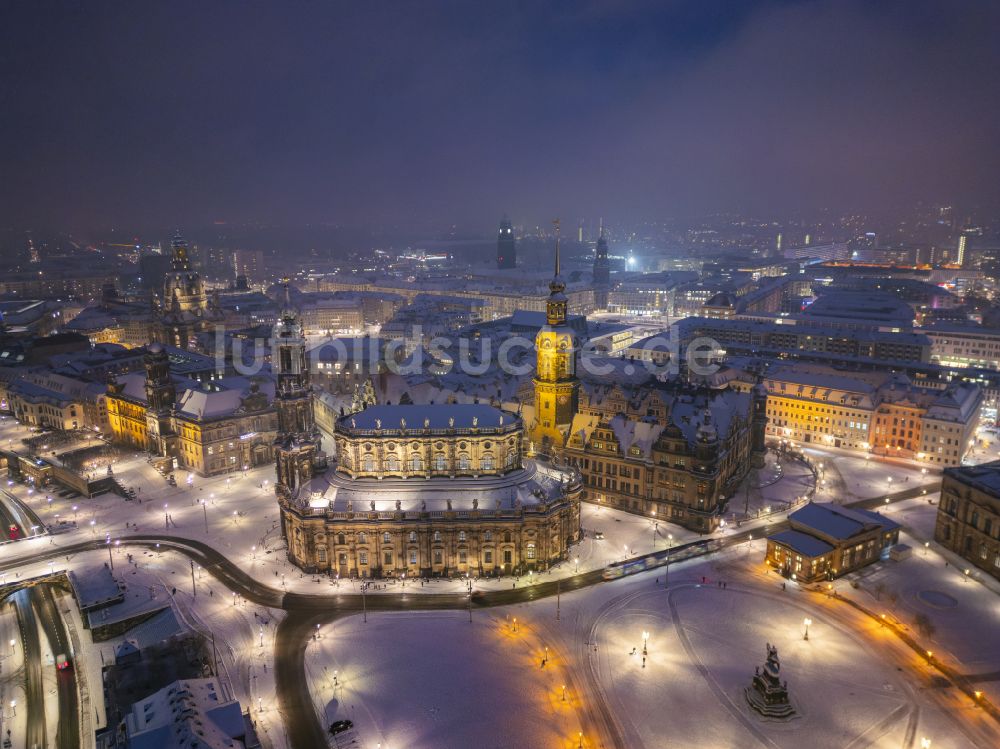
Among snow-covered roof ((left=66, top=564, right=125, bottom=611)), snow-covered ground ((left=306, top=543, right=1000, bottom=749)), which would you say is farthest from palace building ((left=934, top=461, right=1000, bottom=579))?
snow-covered roof ((left=66, top=564, right=125, bottom=611))

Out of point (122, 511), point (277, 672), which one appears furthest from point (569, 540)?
point (122, 511)

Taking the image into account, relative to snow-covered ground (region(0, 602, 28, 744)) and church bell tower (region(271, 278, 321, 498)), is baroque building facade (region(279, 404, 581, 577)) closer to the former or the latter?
church bell tower (region(271, 278, 321, 498))

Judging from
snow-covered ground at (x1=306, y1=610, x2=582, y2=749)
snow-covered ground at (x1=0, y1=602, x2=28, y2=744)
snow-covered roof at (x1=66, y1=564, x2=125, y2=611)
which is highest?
snow-covered roof at (x1=66, y1=564, x2=125, y2=611)

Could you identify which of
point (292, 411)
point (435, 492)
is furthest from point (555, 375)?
point (292, 411)

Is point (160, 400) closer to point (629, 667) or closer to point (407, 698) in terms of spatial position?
point (407, 698)

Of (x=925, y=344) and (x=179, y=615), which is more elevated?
(x=925, y=344)

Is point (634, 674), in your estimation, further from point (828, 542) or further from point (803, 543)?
point (828, 542)

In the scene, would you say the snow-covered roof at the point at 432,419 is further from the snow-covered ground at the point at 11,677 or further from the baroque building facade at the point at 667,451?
the snow-covered ground at the point at 11,677
